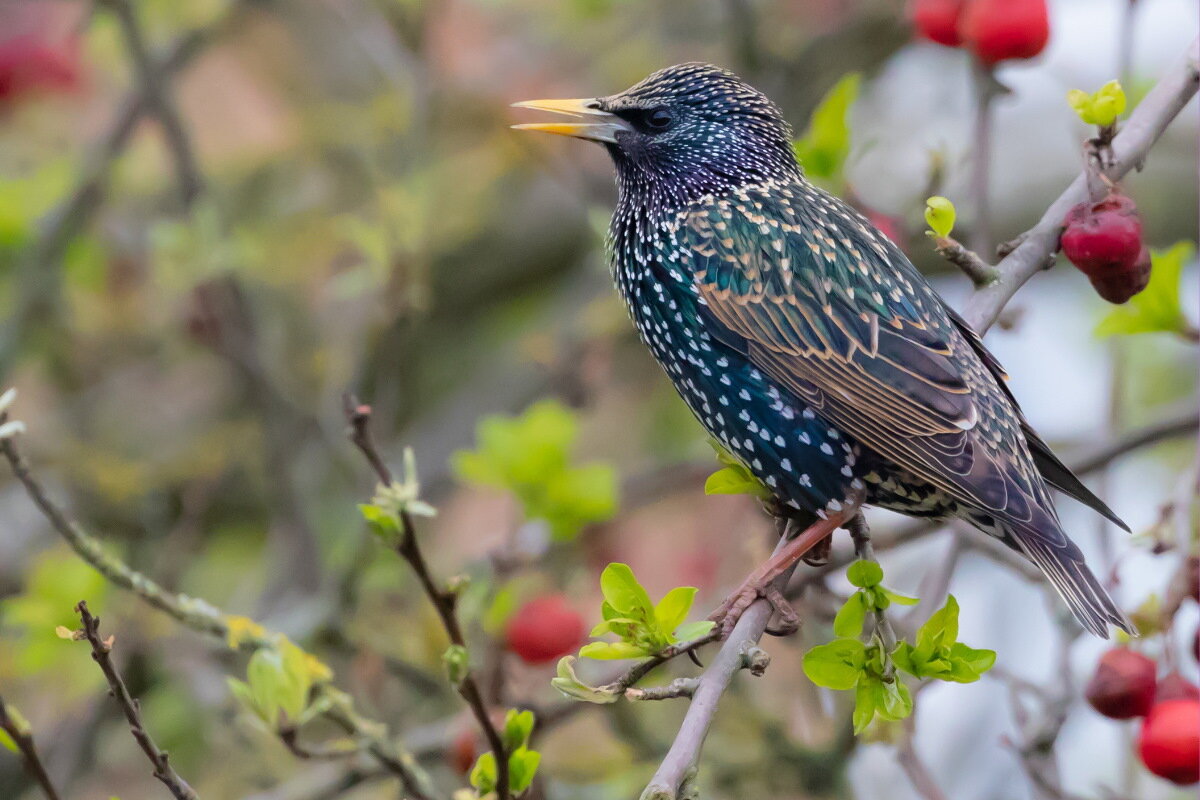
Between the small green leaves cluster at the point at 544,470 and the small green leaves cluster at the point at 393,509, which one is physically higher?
the small green leaves cluster at the point at 393,509

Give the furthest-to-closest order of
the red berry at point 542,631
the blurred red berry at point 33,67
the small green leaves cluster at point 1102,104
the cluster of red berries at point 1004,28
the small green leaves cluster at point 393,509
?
the blurred red berry at point 33,67 < the red berry at point 542,631 < the cluster of red berries at point 1004,28 < the small green leaves cluster at point 1102,104 < the small green leaves cluster at point 393,509

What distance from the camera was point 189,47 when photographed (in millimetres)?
4957

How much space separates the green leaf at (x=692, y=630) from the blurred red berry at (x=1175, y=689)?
101cm

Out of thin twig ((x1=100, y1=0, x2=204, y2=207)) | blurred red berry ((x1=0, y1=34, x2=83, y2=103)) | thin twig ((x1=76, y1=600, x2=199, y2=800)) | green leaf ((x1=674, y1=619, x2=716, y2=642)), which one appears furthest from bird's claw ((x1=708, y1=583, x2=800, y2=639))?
blurred red berry ((x1=0, y1=34, x2=83, y2=103))

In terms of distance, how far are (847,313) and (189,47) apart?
2.66 meters

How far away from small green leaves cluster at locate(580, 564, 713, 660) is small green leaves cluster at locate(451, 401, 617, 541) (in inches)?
57.0

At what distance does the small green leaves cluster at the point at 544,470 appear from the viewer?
157 inches

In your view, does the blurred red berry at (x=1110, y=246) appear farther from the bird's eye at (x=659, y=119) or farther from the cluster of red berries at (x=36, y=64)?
the cluster of red berries at (x=36, y=64)

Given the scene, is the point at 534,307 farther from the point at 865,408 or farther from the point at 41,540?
the point at 865,408

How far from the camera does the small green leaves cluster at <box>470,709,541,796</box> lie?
8.31ft

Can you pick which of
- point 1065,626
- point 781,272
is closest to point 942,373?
point 781,272

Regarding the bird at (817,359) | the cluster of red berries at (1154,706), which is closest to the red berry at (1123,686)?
the cluster of red berries at (1154,706)

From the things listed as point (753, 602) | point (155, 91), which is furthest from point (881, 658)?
point (155, 91)

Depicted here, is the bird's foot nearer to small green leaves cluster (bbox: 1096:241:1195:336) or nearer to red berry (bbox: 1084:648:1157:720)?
red berry (bbox: 1084:648:1157:720)
